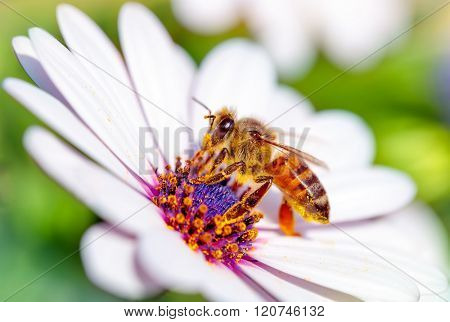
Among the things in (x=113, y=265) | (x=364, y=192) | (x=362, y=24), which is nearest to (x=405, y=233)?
(x=364, y=192)

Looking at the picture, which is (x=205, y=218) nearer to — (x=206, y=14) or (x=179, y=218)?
(x=179, y=218)

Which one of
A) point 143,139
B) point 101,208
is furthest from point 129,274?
point 143,139

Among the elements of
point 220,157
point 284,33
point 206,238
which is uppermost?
point 284,33

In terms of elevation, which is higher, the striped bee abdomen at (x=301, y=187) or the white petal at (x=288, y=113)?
the white petal at (x=288, y=113)

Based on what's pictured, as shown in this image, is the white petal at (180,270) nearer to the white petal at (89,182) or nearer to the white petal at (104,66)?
the white petal at (89,182)

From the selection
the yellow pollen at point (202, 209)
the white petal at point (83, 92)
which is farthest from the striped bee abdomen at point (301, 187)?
the white petal at point (83, 92)

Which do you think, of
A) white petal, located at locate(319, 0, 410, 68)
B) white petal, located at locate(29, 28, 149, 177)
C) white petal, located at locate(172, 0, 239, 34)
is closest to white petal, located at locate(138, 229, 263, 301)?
white petal, located at locate(29, 28, 149, 177)

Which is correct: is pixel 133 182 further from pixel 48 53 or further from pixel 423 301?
pixel 423 301
